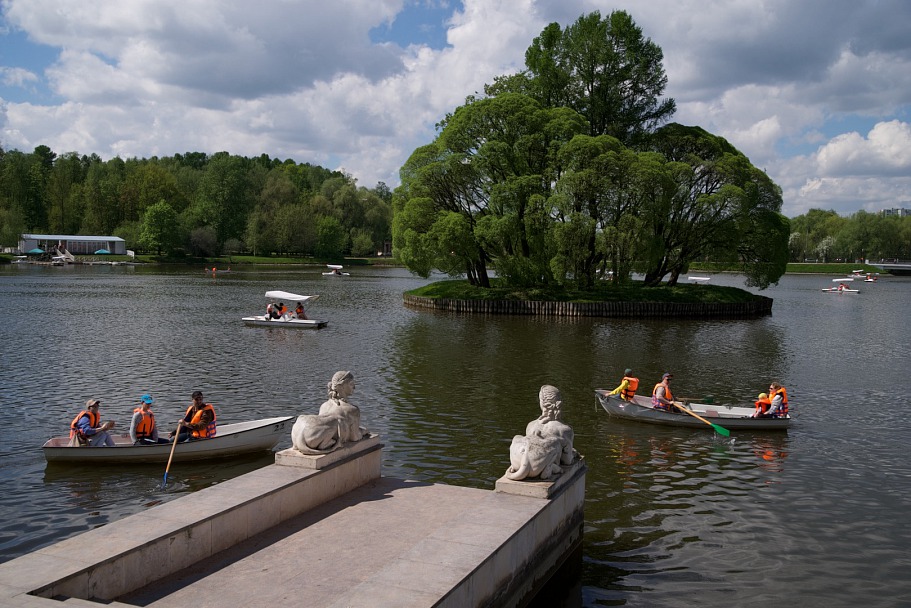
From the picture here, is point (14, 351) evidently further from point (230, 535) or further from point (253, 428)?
point (230, 535)

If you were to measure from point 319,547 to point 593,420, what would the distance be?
15305mm

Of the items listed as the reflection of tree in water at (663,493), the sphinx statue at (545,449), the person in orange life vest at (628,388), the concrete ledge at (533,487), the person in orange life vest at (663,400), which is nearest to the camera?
the concrete ledge at (533,487)

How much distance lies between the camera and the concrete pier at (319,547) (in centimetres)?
844

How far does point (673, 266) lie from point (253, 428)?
5573cm

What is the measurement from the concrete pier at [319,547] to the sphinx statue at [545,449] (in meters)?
0.21

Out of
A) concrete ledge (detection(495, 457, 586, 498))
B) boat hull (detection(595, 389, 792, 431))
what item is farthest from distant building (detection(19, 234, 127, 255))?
concrete ledge (detection(495, 457, 586, 498))

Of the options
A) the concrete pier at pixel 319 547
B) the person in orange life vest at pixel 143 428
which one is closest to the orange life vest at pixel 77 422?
the person in orange life vest at pixel 143 428

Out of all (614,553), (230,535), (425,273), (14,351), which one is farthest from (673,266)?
(230,535)

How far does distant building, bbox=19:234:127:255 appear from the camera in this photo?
13838 cm

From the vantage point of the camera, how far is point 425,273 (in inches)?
2413

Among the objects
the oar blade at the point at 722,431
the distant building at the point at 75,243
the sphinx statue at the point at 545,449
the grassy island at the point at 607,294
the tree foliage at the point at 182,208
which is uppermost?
the tree foliage at the point at 182,208

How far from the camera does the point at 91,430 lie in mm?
17969

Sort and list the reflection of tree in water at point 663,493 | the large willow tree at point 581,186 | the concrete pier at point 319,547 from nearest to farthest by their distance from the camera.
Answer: the concrete pier at point 319,547, the reflection of tree in water at point 663,493, the large willow tree at point 581,186

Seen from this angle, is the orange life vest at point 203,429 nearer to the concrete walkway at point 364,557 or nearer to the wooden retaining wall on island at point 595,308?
the concrete walkway at point 364,557
